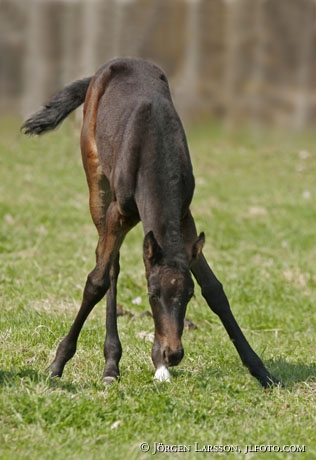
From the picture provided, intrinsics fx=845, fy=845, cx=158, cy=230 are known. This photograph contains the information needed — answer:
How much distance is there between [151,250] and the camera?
4945 millimetres

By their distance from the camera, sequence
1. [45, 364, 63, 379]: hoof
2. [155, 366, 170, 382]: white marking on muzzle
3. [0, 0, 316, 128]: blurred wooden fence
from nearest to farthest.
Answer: [155, 366, 170, 382]: white marking on muzzle, [45, 364, 63, 379]: hoof, [0, 0, 316, 128]: blurred wooden fence

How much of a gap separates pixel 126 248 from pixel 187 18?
579 inches

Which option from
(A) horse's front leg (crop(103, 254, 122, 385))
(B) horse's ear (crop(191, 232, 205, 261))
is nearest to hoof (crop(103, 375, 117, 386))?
(A) horse's front leg (crop(103, 254, 122, 385))

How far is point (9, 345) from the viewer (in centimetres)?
592

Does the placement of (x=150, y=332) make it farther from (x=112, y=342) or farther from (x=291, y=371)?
(x=291, y=371)

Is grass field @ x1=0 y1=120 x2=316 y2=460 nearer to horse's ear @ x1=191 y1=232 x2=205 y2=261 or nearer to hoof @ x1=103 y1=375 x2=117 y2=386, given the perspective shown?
hoof @ x1=103 y1=375 x2=117 y2=386

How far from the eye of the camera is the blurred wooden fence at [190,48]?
21.4 metres

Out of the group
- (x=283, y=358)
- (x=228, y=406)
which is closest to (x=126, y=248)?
(x=283, y=358)

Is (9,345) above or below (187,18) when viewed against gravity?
below

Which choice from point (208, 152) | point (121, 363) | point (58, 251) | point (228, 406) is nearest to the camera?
point (228, 406)

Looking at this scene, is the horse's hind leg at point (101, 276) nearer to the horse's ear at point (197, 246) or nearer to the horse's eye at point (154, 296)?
the horse's ear at point (197, 246)

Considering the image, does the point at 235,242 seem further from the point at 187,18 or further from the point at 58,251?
the point at 187,18

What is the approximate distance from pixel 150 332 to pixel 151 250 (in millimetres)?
2119

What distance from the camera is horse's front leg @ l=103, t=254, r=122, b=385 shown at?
560 cm
